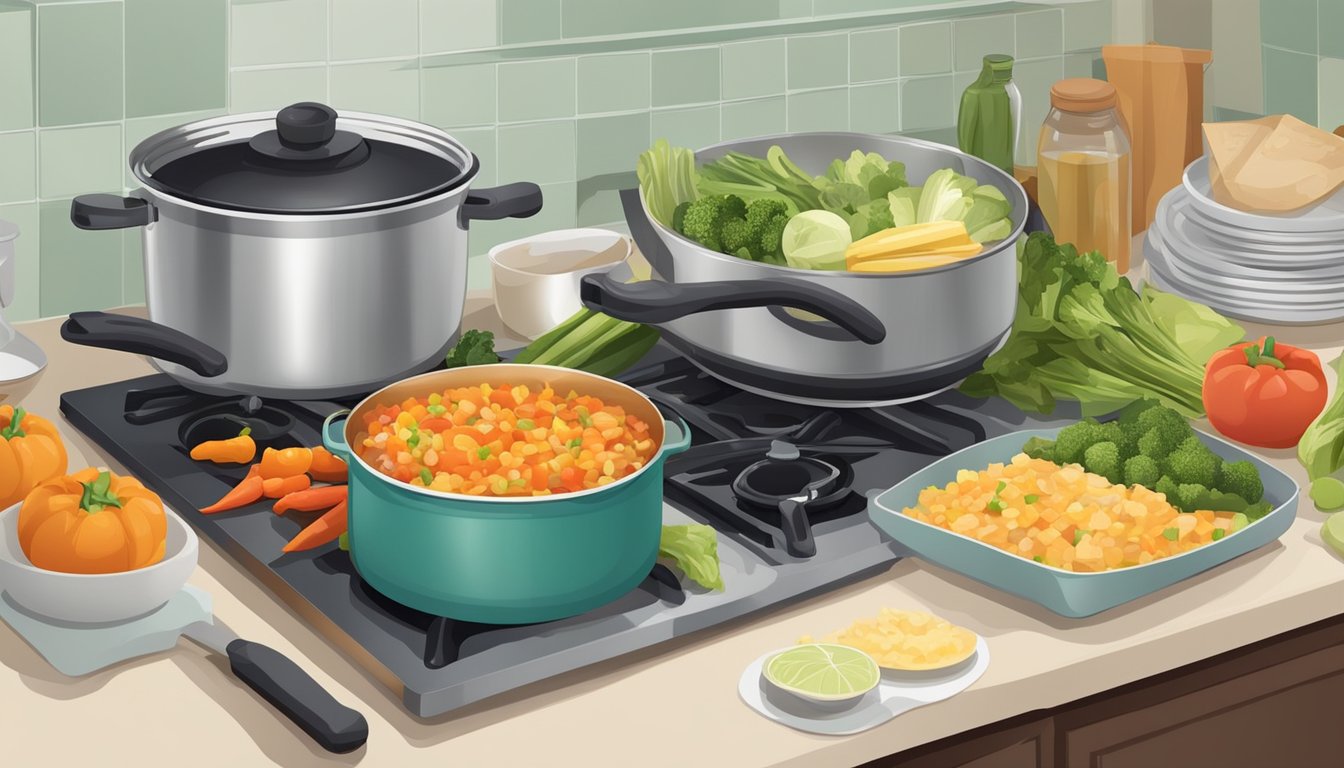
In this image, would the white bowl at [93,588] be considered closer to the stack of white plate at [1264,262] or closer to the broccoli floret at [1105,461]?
the broccoli floret at [1105,461]

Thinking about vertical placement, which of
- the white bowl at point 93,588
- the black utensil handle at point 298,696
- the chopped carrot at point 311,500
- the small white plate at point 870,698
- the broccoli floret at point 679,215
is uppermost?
the broccoli floret at point 679,215

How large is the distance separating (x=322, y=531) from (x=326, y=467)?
0.41 ft

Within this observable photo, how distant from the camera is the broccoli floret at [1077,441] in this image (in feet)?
4.96

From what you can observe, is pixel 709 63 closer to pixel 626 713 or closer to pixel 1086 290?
pixel 1086 290

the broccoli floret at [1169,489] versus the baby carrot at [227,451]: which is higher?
the baby carrot at [227,451]

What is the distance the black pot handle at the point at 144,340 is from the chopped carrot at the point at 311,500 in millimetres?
148

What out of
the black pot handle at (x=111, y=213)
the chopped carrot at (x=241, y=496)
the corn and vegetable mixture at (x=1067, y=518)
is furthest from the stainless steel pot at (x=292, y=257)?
the corn and vegetable mixture at (x=1067, y=518)

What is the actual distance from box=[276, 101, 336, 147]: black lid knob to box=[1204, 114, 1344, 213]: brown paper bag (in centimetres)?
108

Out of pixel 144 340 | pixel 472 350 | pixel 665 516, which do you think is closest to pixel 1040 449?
pixel 665 516

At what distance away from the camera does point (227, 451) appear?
1547 millimetres

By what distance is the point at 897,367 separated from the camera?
1.60 m

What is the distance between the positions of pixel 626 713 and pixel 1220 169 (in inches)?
46.3

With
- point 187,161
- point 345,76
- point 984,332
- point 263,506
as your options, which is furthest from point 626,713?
point 345,76

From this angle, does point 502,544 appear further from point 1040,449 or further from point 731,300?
point 1040,449
